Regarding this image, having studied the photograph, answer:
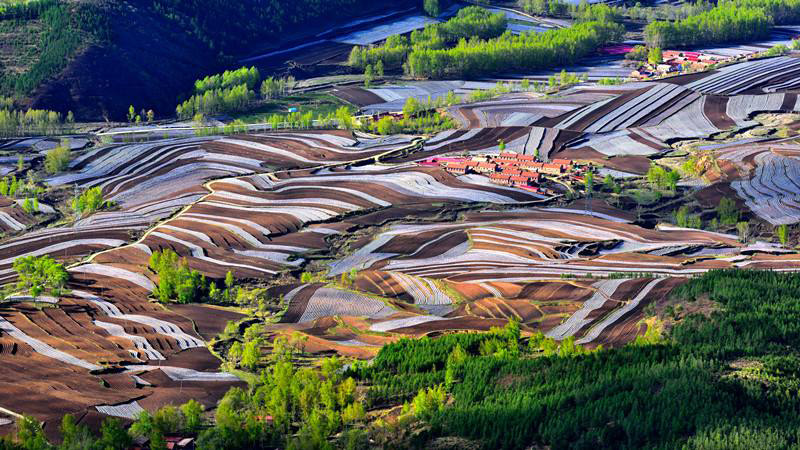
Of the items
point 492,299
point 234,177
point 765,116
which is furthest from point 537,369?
point 765,116

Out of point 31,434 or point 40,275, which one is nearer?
point 31,434

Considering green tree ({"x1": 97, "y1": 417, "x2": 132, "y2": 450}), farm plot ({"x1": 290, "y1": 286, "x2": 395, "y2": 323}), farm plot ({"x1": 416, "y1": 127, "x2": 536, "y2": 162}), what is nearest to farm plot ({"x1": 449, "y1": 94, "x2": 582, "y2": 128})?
farm plot ({"x1": 416, "y1": 127, "x2": 536, "y2": 162})

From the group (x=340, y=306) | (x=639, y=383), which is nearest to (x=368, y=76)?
(x=340, y=306)

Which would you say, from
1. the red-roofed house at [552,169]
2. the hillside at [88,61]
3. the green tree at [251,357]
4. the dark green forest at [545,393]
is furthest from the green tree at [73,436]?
the hillside at [88,61]

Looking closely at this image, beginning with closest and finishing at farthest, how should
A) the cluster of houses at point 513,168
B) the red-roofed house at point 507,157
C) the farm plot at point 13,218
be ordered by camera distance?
the farm plot at point 13,218 → the cluster of houses at point 513,168 → the red-roofed house at point 507,157

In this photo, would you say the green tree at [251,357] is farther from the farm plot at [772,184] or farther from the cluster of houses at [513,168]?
the farm plot at [772,184]

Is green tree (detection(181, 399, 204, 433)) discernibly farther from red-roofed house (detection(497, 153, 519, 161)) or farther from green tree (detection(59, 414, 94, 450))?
red-roofed house (detection(497, 153, 519, 161))

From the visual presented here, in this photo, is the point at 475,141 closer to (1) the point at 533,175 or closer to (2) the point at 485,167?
(2) the point at 485,167
